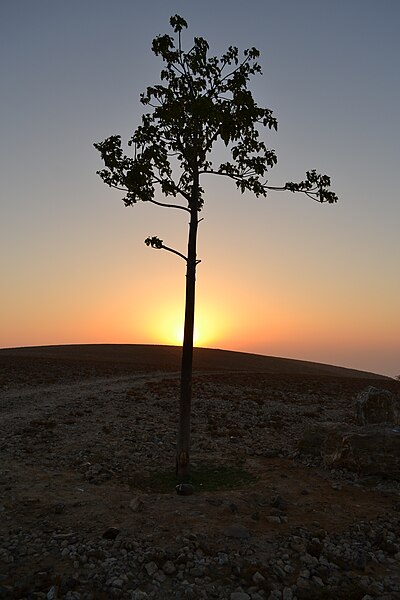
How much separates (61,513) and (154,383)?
30438 millimetres

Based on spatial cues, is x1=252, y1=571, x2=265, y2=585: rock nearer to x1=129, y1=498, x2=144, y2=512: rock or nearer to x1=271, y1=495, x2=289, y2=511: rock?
x1=271, y1=495, x2=289, y2=511: rock


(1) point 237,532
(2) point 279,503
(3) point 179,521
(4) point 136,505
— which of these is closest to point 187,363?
(4) point 136,505

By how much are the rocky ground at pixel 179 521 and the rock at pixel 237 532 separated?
0.03 m

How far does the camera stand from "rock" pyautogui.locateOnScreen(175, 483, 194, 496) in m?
12.6

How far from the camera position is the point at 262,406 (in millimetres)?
31109

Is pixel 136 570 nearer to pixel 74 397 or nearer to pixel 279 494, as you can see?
pixel 279 494

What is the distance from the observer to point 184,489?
1263cm

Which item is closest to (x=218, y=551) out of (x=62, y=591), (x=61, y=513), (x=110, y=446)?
(x=62, y=591)

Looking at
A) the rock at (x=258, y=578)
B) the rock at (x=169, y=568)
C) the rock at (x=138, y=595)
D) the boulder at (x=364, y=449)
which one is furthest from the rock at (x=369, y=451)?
the rock at (x=138, y=595)

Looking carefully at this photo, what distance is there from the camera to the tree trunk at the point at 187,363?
46.4 feet

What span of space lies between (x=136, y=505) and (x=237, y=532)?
268cm

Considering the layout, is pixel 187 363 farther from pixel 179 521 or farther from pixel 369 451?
pixel 369 451

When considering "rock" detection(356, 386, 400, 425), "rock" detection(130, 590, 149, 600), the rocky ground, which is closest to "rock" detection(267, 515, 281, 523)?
the rocky ground

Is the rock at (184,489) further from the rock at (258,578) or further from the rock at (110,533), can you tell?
the rock at (258,578)
